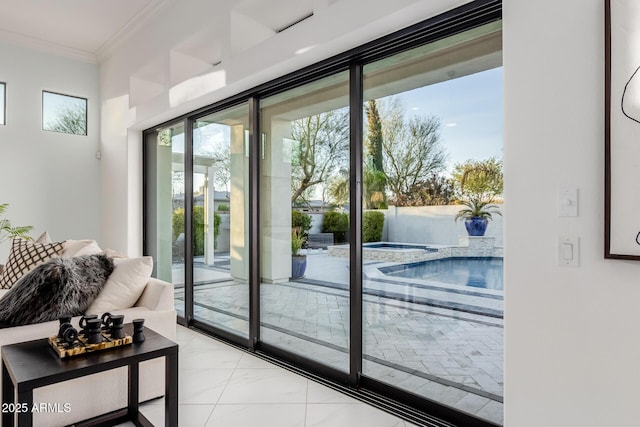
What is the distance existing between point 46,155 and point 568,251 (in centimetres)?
577

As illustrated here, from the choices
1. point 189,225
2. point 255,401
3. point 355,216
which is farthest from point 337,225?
point 189,225

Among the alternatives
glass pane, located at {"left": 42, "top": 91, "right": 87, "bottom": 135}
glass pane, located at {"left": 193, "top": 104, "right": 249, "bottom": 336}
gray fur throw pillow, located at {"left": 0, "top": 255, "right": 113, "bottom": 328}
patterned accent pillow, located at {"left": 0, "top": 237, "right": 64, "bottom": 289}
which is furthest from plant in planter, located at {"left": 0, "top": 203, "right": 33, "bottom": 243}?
gray fur throw pillow, located at {"left": 0, "top": 255, "right": 113, "bottom": 328}

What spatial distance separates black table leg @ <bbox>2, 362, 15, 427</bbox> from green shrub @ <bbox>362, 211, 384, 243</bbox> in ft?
6.41

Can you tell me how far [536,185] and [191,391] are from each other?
7.48 feet

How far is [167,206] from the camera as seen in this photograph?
462 centimetres

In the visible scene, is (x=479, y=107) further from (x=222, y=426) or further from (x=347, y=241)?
(x=222, y=426)

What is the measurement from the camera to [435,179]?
7.33 feet

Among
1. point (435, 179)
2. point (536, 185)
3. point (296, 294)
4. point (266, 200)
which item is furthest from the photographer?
point (266, 200)

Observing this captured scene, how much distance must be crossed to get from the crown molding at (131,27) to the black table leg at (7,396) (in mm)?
3383

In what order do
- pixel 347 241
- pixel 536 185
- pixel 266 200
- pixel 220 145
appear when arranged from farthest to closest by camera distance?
1. pixel 220 145
2. pixel 266 200
3. pixel 347 241
4. pixel 536 185

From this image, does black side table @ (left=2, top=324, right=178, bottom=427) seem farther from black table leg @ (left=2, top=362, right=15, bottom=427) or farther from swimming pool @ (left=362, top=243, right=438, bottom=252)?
swimming pool @ (left=362, top=243, right=438, bottom=252)

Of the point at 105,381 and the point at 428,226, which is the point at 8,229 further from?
the point at 428,226

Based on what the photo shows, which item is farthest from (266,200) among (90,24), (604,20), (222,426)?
(90,24)

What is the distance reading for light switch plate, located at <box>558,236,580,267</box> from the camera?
1577 millimetres
